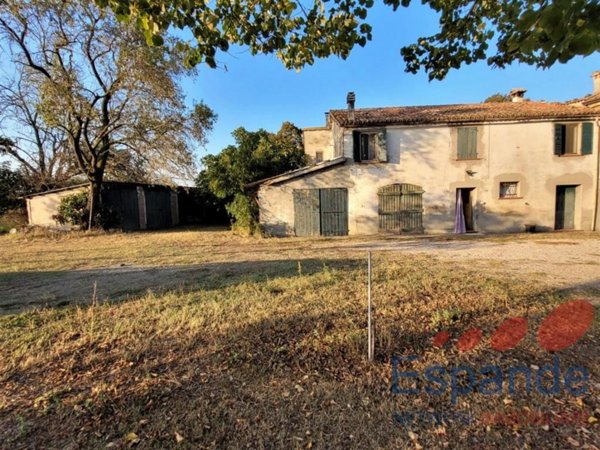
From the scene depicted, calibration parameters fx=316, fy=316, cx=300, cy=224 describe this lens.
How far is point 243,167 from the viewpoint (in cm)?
1555

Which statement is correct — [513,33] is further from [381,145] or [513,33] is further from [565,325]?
[381,145]

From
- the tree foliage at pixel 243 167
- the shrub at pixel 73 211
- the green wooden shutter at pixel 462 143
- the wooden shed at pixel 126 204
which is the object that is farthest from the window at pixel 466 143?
the shrub at pixel 73 211

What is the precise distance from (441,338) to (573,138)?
15373 mm

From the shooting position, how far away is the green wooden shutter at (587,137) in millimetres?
13312

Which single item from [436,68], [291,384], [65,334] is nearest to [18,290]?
[65,334]

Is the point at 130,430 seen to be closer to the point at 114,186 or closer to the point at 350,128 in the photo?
the point at 350,128

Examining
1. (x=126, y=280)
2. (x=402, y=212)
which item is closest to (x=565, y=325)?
(x=126, y=280)

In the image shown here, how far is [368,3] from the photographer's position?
130 inches

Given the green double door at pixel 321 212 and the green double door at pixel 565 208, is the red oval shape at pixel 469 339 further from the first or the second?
the green double door at pixel 565 208

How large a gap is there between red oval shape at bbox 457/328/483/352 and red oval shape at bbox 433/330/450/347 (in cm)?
12

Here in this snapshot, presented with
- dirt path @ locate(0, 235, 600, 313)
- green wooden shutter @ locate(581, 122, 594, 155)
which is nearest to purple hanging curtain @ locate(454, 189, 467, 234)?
dirt path @ locate(0, 235, 600, 313)

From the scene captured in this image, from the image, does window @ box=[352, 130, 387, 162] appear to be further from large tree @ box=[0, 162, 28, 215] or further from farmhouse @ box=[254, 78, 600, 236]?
large tree @ box=[0, 162, 28, 215]

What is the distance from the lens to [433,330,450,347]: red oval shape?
3141 mm

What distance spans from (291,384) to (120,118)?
15.8 m
